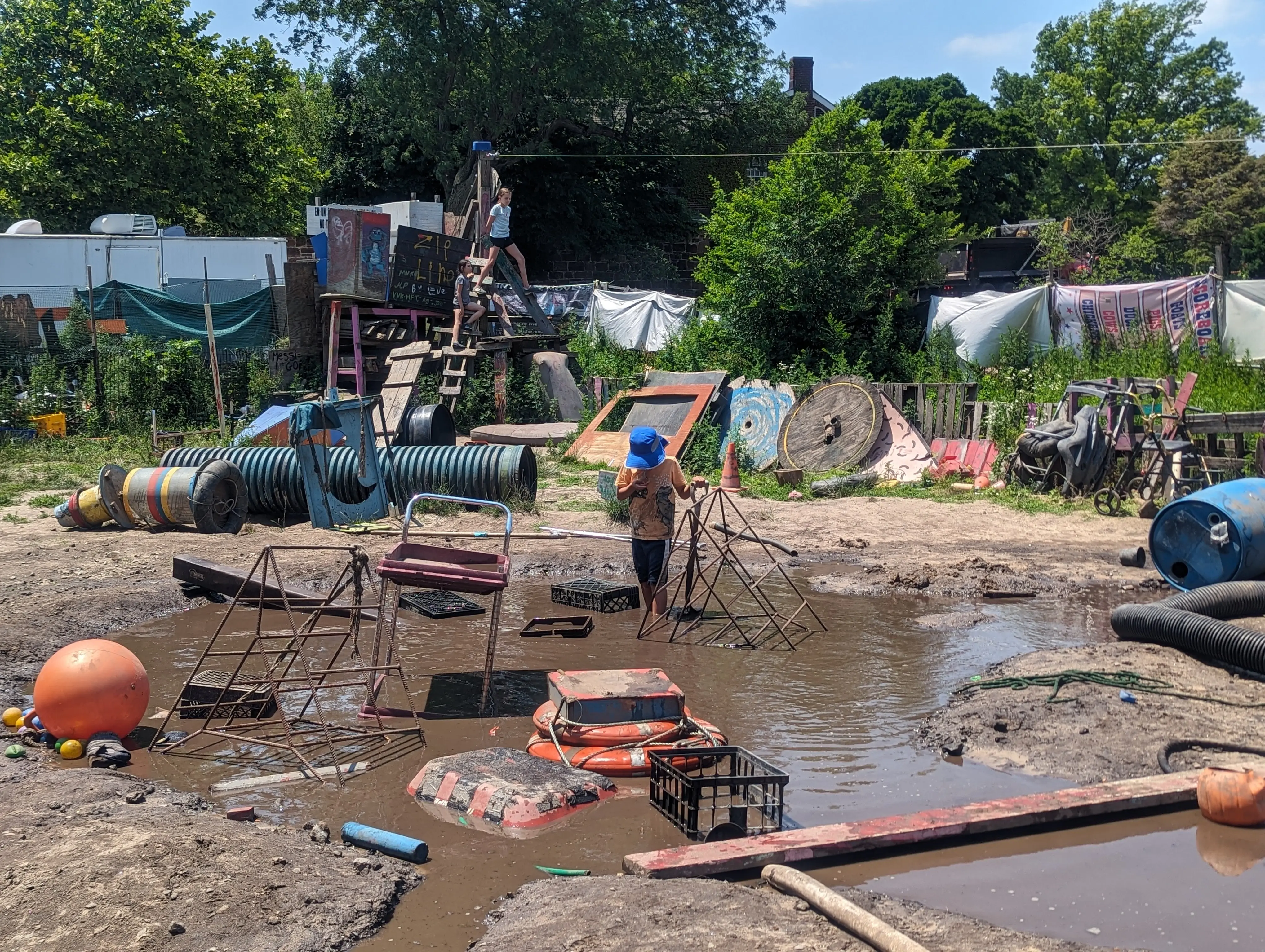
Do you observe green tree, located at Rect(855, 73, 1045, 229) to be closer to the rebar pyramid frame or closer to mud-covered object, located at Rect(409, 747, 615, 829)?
the rebar pyramid frame

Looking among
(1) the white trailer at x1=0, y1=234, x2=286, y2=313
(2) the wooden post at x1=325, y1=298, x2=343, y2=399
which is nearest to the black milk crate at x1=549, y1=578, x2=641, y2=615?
(2) the wooden post at x1=325, y1=298, x2=343, y2=399

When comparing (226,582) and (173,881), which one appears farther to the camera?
(226,582)

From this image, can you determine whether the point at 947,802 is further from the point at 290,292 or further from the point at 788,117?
the point at 788,117

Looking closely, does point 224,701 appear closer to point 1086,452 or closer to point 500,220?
point 1086,452

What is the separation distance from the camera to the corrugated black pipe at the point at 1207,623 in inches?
303

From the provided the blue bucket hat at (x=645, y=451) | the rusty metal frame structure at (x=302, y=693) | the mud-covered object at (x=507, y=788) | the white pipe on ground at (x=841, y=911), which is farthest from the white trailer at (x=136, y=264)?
the white pipe on ground at (x=841, y=911)

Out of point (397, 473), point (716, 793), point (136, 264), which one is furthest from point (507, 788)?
point (136, 264)

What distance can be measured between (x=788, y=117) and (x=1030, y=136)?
57.2ft

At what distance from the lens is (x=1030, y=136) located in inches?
1869

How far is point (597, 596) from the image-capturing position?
9930mm

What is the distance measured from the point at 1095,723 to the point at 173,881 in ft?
17.1

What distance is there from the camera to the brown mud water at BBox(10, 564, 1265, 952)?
15.2 feet

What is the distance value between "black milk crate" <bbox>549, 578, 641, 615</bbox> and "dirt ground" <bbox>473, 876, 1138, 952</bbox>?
536cm

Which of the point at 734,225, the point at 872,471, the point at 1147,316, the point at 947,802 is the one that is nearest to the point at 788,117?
the point at 734,225
